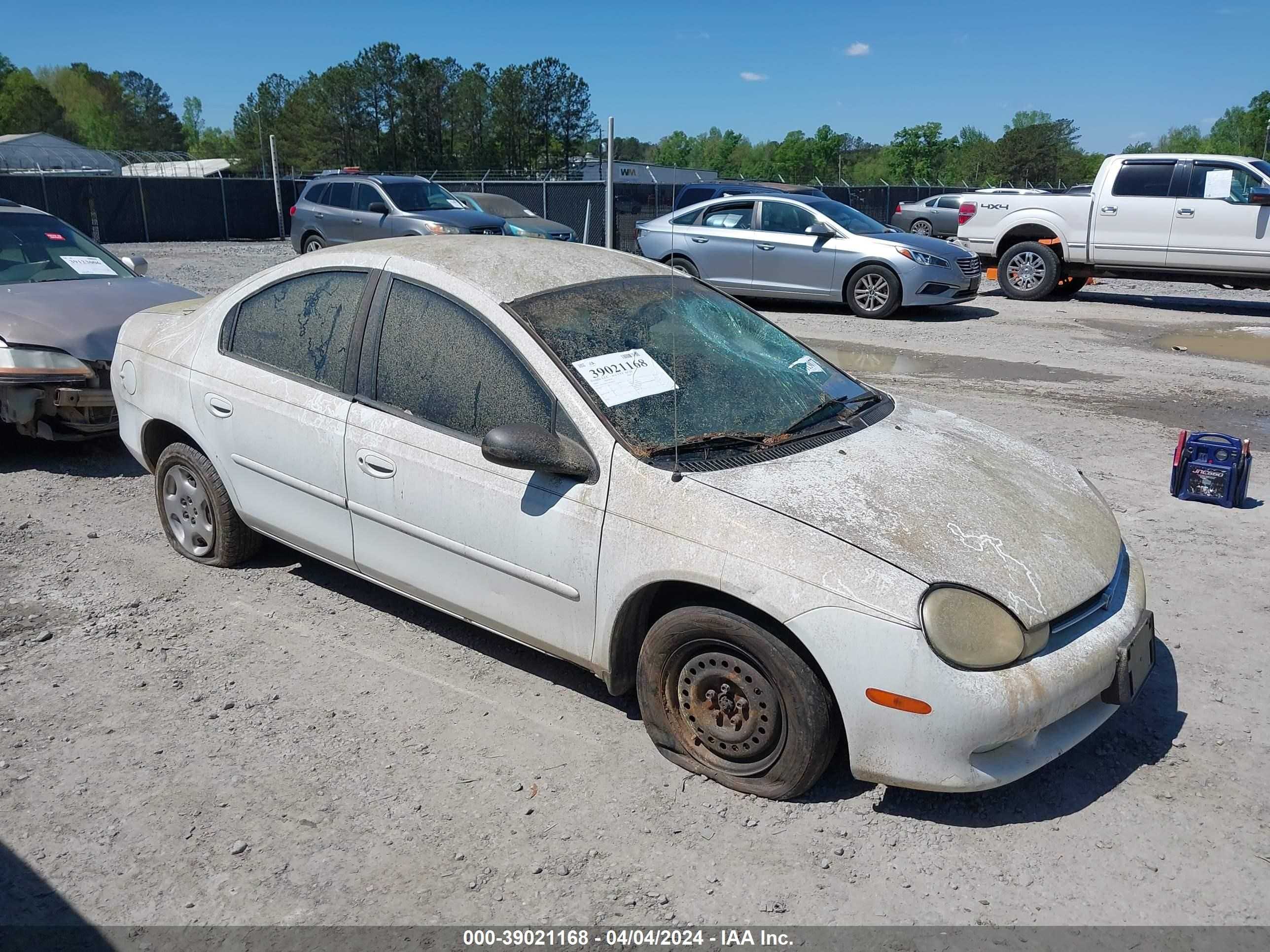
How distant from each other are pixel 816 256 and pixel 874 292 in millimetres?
913

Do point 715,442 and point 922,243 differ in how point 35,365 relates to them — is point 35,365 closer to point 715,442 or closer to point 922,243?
point 715,442

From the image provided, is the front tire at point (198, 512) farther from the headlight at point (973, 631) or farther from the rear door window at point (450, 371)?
the headlight at point (973, 631)

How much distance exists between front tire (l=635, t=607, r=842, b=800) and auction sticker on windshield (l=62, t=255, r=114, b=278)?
613 cm

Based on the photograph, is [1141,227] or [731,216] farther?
[731,216]

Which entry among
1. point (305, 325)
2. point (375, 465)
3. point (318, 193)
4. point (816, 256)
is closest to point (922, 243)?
point (816, 256)

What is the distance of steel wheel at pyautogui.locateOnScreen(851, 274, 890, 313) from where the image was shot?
43.3 feet

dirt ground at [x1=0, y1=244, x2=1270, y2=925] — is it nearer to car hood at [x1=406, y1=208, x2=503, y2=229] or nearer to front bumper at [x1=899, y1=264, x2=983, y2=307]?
front bumper at [x1=899, y1=264, x2=983, y2=307]

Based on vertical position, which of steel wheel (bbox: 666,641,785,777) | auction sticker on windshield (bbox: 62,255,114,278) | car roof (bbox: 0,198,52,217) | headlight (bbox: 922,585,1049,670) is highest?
car roof (bbox: 0,198,52,217)

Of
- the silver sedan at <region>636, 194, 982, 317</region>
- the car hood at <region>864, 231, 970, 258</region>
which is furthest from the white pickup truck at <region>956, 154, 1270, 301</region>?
the car hood at <region>864, 231, 970, 258</region>

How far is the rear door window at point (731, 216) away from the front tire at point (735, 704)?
1152cm

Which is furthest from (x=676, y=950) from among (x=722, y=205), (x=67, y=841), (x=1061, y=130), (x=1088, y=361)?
(x=1061, y=130)

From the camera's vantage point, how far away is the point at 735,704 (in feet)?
10.6

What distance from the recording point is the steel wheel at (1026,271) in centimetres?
1508

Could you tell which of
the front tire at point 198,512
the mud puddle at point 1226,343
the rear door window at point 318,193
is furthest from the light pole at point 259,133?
the front tire at point 198,512
